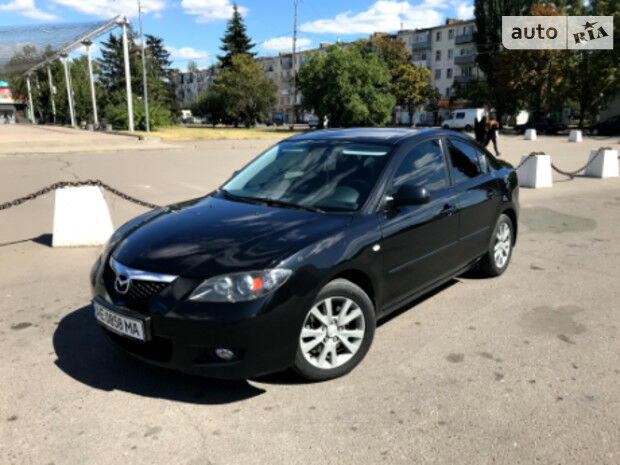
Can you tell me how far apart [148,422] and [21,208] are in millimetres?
8293

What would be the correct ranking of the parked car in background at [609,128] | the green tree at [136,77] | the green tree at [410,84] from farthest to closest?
the green tree at [410,84]
the green tree at [136,77]
the parked car in background at [609,128]

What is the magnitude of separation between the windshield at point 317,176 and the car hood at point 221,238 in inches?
8.7

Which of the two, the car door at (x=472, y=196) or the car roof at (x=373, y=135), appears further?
the car door at (x=472, y=196)

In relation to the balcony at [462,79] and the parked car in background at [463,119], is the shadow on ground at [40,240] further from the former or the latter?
the balcony at [462,79]

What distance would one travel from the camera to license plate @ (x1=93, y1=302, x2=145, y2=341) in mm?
2824

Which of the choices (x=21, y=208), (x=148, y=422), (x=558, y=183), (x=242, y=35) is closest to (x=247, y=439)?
(x=148, y=422)

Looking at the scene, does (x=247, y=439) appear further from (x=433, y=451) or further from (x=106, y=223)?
(x=106, y=223)

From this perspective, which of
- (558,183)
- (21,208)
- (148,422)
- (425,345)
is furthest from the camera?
(558,183)

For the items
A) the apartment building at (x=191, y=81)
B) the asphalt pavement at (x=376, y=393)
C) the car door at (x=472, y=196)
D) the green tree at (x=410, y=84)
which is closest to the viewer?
the asphalt pavement at (x=376, y=393)

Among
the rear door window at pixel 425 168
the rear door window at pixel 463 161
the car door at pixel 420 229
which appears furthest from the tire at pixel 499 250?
the rear door window at pixel 425 168

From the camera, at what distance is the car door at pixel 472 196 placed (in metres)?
4.42

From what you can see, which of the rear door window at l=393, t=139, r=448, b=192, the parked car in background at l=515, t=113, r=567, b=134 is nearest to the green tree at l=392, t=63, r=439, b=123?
the parked car in background at l=515, t=113, r=567, b=134

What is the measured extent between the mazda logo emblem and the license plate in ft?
0.45

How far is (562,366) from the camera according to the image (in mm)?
3414
